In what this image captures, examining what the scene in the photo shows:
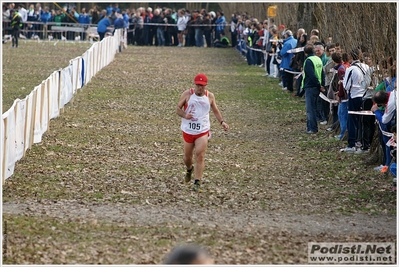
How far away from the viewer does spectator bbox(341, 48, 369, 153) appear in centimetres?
1830

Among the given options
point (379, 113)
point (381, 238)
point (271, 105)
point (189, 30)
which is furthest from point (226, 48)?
point (381, 238)

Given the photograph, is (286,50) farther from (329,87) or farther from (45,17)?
(45,17)

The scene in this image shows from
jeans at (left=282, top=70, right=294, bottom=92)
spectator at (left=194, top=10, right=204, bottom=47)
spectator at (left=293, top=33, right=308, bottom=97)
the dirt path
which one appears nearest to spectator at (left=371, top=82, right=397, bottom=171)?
the dirt path

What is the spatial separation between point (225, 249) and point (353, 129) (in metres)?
8.01

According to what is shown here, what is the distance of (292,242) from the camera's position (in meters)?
11.5

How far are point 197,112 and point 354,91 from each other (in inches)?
185

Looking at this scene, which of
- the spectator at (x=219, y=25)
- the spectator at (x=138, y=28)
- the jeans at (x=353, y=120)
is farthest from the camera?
the spectator at (x=219, y=25)

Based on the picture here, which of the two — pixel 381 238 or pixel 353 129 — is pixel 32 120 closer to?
pixel 353 129

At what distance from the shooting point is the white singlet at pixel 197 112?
14805 millimetres

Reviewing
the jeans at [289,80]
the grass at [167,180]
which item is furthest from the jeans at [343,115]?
the jeans at [289,80]

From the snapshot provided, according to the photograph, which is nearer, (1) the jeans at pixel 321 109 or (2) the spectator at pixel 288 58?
(1) the jeans at pixel 321 109

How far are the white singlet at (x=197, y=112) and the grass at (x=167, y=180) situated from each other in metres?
0.96

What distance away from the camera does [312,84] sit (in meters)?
21.2

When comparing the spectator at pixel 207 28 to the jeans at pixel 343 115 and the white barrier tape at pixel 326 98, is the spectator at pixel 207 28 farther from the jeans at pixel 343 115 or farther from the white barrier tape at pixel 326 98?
the jeans at pixel 343 115
